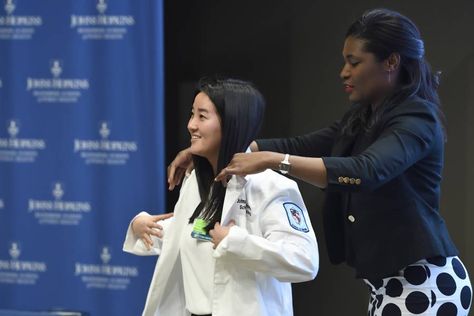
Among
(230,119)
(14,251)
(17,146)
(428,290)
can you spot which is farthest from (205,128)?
(14,251)

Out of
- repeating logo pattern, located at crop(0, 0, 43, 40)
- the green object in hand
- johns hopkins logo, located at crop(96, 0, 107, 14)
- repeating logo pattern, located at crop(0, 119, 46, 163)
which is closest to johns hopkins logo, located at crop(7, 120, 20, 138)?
repeating logo pattern, located at crop(0, 119, 46, 163)

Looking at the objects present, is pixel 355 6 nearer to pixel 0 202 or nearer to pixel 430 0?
pixel 430 0

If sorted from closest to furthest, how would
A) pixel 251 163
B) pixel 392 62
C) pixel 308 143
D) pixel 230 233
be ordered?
pixel 251 163, pixel 230 233, pixel 392 62, pixel 308 143

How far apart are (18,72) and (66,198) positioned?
736 millimetres

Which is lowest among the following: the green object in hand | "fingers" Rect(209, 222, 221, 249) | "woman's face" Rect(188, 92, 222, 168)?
the green object in hand

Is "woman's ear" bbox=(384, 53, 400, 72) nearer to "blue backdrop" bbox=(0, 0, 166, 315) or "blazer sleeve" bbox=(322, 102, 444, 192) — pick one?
"blazer sleeve" bbox=(322, 102, 444, 192)

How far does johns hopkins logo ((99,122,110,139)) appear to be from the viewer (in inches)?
124

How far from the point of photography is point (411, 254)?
1684mm

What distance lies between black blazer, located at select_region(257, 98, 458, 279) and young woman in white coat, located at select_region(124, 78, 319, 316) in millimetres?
162

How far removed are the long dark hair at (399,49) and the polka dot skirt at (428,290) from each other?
44 cm

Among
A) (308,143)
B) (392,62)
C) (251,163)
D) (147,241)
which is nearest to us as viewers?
(251,163)

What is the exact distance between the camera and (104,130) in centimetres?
316

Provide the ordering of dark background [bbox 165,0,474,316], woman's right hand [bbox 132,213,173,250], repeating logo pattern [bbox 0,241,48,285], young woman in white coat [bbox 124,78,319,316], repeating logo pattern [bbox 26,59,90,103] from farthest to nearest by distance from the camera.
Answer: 1. repeating logo pattern [bbox 0,241,48,285]
2. repeating logo pattern [bbox 26,59,90,103]
3. dark background [bbox 165,0,474,316]
4. woman's right hand [bbox 132,213,173,250]
5. young woman in white coat [bbox 124,78,319,316]

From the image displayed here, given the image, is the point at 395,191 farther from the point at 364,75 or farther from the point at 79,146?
the point at 79,146
